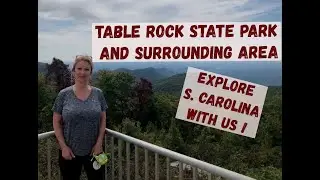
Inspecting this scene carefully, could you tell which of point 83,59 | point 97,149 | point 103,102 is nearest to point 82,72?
point 83,59

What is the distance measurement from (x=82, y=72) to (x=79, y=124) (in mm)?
212

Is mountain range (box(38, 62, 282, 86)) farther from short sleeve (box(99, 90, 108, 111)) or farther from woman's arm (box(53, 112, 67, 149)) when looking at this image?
woman's arm (box(53, 112, 67, 149))

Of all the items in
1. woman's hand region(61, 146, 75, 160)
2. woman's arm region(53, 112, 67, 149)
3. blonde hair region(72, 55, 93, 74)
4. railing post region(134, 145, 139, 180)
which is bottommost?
railing post region(134, 145, 139, 180)

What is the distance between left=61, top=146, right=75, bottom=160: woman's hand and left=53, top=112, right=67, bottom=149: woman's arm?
1 cm

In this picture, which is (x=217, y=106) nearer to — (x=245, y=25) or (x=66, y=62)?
(x=245, y=25)

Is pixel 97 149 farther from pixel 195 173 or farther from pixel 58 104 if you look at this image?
pixel 195 173

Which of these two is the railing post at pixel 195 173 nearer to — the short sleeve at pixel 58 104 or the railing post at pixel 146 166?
the railing post at pixel 146 166

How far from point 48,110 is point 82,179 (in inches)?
13.3

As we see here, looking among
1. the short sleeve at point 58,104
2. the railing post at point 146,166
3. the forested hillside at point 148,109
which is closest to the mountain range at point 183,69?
the forested hillside at point 148,109

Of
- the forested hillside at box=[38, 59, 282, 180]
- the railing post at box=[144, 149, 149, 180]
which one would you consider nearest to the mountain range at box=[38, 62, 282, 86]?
the forested hillside at box=[38, 59, 282, 180]

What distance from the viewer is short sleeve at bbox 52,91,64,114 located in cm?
190

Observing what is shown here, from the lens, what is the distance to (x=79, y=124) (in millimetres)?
1915

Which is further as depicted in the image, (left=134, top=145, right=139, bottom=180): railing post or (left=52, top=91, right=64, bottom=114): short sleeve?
(left=134, top=145, right=139, bottom=180): railing post

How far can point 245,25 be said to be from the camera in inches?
73.1
